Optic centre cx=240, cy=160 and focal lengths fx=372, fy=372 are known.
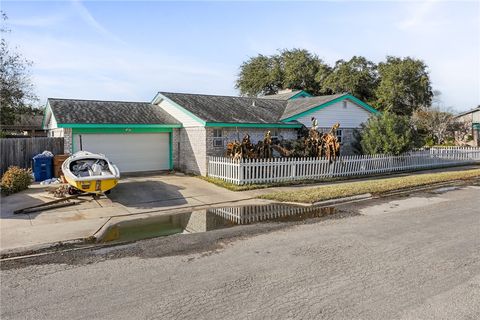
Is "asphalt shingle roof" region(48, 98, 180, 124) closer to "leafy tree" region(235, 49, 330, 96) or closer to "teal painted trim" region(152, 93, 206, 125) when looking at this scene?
"teal painted trim" region(152, 93, 206, 125)

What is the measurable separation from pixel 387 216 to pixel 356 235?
7.71 feet

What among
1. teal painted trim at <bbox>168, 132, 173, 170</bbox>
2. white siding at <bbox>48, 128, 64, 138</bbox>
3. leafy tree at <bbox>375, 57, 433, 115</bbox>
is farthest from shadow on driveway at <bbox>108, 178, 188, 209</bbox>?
leafy tree at <bbox>375, 57, 433, 115</bbox>

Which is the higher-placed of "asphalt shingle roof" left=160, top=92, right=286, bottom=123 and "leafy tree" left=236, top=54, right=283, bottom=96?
"leafy tree" left=236, top=54, right=283, bottom=96

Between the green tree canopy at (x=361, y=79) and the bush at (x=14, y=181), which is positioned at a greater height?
the green tree canopy at (x=361, y=79)

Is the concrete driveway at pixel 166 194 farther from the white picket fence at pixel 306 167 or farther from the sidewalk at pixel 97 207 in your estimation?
the white picket fence at pixel 306 167

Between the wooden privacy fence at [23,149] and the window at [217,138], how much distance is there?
699cm

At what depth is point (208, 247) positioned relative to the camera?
23.1 feet

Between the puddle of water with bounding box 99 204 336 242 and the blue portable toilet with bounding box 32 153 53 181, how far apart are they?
8.18 metres

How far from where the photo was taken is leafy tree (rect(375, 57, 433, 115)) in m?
40.2

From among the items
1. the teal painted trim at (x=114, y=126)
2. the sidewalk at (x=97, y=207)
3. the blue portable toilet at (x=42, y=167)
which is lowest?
the sidewalk at (x=97, y=207)

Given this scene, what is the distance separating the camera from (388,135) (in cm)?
1939

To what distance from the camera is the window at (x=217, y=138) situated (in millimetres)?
17172

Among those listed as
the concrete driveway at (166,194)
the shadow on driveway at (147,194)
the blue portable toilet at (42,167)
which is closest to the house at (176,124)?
the blue portable toilet at (42,167)

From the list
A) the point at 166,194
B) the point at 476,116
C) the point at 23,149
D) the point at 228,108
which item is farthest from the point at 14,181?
the point at 476,116
